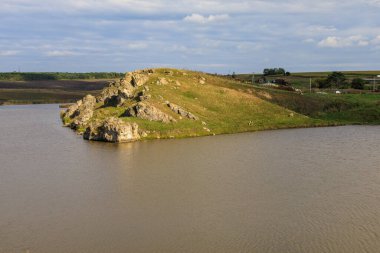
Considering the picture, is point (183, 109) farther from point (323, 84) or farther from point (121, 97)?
point (323, 84)

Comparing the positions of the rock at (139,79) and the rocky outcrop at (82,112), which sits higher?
the rock at (139,79)

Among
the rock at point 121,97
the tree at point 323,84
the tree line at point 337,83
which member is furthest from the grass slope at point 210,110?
the tree at point 323,84

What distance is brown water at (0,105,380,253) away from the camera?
23797 millimetres

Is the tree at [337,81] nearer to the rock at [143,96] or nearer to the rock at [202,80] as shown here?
the rock at [202,80]

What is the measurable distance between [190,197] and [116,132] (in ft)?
97.7

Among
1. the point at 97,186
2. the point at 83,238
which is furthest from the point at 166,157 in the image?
the point at 83,238

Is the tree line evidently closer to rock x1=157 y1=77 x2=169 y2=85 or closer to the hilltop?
the hilltop

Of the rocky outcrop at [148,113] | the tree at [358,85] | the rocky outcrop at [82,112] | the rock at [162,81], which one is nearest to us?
the rocky outcrop at [148,113]

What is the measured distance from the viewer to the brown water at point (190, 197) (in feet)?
78.1

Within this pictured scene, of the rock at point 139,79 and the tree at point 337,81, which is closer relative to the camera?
the rock at point 139,79

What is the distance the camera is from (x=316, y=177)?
126 feet

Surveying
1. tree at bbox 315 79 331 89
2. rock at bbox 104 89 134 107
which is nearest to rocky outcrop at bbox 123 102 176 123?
rock at bbox 104 89 134 107

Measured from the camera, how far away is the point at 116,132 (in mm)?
59781

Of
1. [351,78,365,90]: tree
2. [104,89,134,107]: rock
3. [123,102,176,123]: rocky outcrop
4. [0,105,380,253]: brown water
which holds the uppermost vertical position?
[351,78,365,90]: tree
